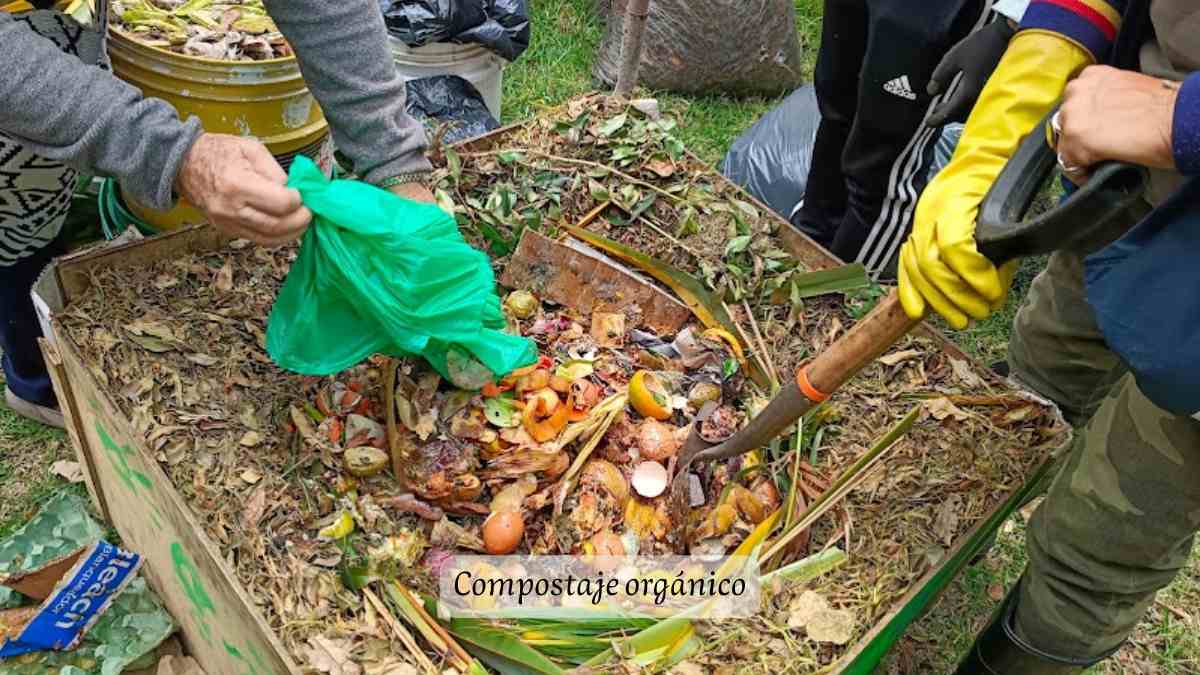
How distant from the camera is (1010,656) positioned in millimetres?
1860

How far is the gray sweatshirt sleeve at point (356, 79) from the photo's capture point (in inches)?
65.8

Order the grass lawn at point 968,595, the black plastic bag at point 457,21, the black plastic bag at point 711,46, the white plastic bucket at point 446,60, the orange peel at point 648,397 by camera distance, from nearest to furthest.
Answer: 1. the orange peel at point 648,397
2. the grass lawn at point 968,595
3. the black plastic bag at point 457,21
4. the white plastic bucket at point 446,60
5. the black plastic bag at point 711,46

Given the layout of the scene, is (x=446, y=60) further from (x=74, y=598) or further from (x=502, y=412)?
(x=74, y=598)

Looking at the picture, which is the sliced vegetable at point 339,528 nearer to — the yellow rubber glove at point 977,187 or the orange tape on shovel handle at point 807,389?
the orange tape on shovel handle at point 807,389

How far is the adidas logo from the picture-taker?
2.27 meters

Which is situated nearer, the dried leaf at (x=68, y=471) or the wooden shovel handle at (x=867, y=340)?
the wooden shovel handle at (x=867, y=340)

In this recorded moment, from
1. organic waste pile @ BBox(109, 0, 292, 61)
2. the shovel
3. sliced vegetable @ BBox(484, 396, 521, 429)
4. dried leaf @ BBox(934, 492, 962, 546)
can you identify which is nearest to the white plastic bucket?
organic waste pile @ BBox(109, 0, 292, 61)

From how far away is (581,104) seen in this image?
95.0 inches

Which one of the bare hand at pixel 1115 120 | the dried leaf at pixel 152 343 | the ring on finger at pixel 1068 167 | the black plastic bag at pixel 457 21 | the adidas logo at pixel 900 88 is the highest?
the bare hand at pixel 1115 120

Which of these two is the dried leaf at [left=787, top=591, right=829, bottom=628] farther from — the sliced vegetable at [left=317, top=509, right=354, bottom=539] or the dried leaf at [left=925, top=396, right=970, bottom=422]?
the sliced vegetable at [left=317, top=509, right=354, bottom=539]

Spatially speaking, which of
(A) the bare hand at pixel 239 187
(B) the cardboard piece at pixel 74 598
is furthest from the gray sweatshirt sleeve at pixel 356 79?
(B) the cardboard piece at pixel 74 598

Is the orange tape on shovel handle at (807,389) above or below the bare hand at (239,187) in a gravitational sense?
below

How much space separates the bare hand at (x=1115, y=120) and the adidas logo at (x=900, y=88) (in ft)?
3.15

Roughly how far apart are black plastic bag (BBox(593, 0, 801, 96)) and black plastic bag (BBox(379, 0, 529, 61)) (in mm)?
804
